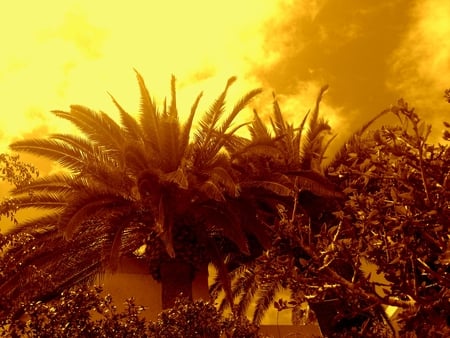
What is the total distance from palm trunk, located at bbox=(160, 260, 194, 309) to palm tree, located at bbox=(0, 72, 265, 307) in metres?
0.02

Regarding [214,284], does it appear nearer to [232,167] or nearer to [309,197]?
[309,197]

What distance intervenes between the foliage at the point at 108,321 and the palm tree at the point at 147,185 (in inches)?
106

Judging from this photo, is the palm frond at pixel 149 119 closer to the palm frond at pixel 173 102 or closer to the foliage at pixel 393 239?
the palm frond at pixel 173 102

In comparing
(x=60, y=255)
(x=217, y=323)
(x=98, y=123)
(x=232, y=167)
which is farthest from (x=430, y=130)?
(x=60, y=255)

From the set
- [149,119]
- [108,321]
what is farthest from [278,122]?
[108,321]

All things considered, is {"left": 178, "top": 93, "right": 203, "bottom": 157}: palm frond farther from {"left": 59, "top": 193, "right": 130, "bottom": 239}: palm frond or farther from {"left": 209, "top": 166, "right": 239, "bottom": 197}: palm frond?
{"left": 59, "top": 193, "right": 130, "bottom": 239}: palm frond

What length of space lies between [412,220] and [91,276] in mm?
12058

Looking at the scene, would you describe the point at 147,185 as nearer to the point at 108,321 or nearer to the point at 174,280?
the point at 174,280

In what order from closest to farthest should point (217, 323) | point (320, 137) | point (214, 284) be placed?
point (217, 323) < point (320, 137) < point (214, 284)

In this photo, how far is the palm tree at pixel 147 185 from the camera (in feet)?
46.0

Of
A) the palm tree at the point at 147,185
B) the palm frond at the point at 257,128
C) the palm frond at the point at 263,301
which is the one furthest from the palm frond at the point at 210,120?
the palm frond at the point at 263,301

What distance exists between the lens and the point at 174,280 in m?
15.2

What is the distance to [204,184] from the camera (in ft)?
45.2

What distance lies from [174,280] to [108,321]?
5051 millimetres
